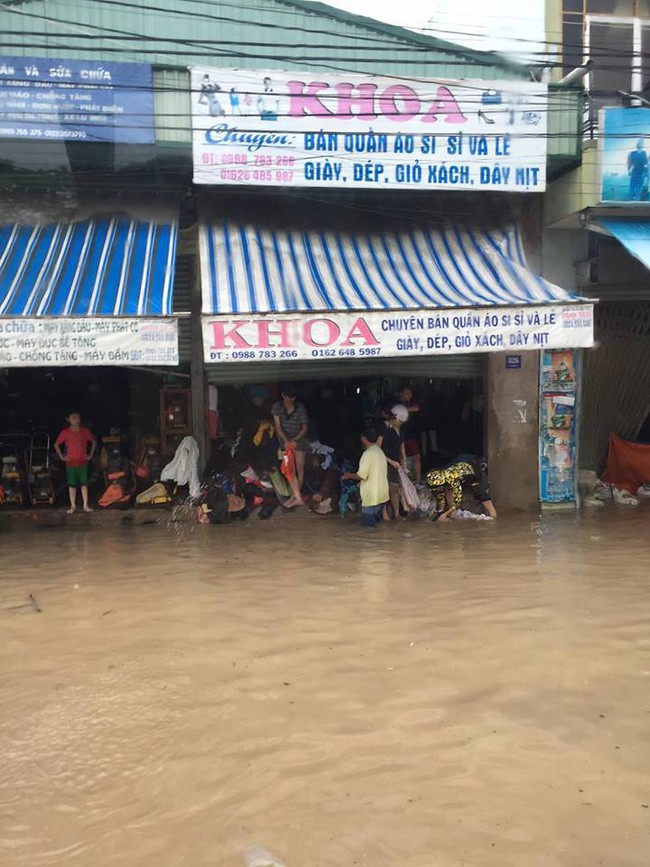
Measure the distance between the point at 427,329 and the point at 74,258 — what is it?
4.29m

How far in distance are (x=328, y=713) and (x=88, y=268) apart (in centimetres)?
640

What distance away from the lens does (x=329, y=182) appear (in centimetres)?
945

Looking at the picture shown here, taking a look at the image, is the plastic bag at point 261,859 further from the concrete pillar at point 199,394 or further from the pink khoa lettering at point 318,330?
the concrete pillar at point 199,394

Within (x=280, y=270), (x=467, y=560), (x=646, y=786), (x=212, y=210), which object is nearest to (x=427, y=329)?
(x=280, y=270)

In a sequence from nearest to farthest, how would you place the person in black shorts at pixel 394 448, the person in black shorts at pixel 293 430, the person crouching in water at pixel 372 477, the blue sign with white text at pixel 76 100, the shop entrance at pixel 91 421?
the blue sign with white text at pixel 76 100 < the person crouching in water at pixel 372 477 < the person in black shorts at pixel 394 448 < the person in black shorts at pixel 293 430 < the shop entrance at pixel 91 421

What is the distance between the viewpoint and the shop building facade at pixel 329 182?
847 cm

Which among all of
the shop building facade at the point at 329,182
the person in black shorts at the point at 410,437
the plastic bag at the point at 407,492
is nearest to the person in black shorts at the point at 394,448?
the plastic bag at the point at 407,492

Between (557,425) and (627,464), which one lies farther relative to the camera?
(627,464)

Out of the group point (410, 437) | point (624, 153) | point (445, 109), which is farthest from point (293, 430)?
point (624, 153)

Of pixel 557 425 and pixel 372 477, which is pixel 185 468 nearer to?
pixel 372 477

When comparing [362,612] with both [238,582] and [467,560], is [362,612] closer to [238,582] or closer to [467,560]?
[238,582]

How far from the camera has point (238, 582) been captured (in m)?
7.05

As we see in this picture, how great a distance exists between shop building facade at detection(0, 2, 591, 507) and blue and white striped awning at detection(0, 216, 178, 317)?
0.05 meters

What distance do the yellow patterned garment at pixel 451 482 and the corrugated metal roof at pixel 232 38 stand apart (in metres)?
5.13
